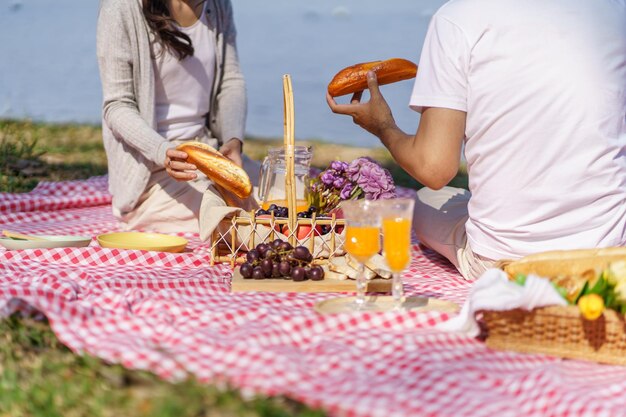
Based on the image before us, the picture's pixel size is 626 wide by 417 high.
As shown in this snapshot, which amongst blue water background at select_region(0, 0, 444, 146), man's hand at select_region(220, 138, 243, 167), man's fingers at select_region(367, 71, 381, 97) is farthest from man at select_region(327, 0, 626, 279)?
blue water background at select_region(0, 0, 444, 146)

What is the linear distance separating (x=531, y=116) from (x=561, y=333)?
2.68 ft

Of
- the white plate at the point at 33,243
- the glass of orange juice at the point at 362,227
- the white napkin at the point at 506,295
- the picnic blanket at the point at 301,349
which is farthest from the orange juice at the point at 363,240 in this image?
the white plate at the point at 33,243

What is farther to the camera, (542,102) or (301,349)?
(542,102)

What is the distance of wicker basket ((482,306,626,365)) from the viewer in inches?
111

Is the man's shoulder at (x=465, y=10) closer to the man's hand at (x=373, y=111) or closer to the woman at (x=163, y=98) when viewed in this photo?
the man's hand at (x=373, y=111)

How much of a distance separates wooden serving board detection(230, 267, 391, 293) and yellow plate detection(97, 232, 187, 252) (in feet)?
2.77

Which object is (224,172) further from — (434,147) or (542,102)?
(542,102)

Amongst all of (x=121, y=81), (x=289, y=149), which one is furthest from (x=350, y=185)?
(x=121, y=81)

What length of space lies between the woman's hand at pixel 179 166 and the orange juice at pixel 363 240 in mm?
1412

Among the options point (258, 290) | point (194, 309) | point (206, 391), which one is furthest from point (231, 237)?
point (206, 391)

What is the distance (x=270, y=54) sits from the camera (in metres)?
20.7

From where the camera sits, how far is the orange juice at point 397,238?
2.93m

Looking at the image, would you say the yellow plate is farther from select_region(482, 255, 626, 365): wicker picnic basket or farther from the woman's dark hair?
select_region(482, 255, 626, 365): wicker picnic basket

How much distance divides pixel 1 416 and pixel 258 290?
1.19 meters
